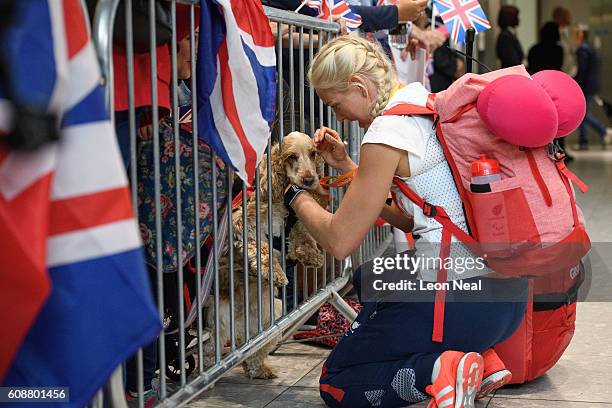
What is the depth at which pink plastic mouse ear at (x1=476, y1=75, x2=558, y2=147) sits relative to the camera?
121 inches

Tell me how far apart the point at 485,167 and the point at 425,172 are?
0.69 ft

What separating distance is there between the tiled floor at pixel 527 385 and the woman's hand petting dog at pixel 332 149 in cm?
84

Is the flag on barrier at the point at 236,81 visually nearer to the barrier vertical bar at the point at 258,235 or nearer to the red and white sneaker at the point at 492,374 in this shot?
the barrier vertical bar at the point at 258,235

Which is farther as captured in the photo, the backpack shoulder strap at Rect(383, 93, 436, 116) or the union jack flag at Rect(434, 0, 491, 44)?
the union jack flag at Rect(434, 0, 491, 44)

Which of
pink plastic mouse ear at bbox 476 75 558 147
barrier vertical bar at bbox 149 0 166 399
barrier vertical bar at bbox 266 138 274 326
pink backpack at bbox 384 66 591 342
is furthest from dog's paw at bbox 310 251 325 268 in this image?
barrier vertical bar at bbox 149 0 166 399

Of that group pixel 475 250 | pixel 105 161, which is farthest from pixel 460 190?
pixel 105 161

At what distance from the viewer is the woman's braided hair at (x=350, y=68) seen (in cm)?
328

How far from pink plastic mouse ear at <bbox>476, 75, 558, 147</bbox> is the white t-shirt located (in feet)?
0.68

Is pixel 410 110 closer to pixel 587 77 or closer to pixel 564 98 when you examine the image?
pixel 564 98

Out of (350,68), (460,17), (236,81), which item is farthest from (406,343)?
(460,17)

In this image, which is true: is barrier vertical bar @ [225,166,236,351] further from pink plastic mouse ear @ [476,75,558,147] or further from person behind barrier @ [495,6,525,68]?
person behind barrier @ [495,6,525,68]

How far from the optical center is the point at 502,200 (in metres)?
3.12

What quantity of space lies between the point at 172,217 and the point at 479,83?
3.54 feet

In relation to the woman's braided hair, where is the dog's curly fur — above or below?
below
